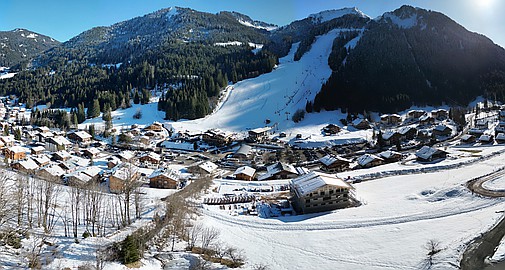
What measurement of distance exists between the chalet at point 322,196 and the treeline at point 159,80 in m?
71.8

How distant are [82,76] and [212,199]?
15215 centimetres

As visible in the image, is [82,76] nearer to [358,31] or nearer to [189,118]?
[189,118]

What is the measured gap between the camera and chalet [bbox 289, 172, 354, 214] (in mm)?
34125

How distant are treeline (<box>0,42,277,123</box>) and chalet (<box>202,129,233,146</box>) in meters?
23.0

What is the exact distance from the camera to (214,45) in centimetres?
18650

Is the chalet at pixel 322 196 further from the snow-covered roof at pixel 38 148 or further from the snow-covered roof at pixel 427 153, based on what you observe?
the snow-covered roof at pixel 38 148

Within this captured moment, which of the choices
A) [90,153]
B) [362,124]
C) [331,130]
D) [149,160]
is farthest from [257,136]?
[90,153]

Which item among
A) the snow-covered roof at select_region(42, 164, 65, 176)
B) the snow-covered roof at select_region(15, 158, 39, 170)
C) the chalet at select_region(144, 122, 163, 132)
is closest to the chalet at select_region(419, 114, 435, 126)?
the chalet at select_region(144, 122, 163, 132)

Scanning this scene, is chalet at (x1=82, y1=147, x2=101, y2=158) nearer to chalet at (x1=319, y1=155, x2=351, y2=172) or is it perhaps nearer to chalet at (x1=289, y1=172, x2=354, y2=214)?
chalet at (x1=319, y1=155, x2=351, y2=172)

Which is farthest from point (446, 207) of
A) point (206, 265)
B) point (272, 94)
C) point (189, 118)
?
point (272, 94)

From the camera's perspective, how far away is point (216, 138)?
3105 inches

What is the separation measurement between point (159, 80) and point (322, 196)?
117m

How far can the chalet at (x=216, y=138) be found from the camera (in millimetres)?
78375

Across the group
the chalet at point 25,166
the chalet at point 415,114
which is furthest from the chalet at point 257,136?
the chalet at point 25,166
